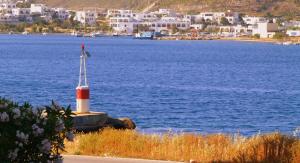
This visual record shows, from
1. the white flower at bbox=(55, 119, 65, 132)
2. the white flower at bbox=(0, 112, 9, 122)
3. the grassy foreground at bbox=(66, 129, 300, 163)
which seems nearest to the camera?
the white flower at bbox=(0, 112, 9, 122)

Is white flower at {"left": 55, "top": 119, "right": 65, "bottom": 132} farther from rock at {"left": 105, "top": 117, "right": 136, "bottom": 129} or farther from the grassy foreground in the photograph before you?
rock at {"left": 105, "top": 117, "right": 136, "bottom": 129}

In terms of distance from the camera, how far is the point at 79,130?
16.0 metres

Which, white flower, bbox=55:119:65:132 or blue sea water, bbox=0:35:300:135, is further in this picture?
blue sea water, bbox=0:35:300:135

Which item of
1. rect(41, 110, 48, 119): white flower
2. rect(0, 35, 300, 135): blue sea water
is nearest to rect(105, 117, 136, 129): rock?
rect(0, 35, 300, 135): blue sea water

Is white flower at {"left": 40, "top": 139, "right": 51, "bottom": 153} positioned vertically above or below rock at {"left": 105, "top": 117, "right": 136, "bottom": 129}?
above

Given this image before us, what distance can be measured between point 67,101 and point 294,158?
104 ft

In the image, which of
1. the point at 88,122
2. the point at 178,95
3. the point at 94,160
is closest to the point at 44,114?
the point at 94,160

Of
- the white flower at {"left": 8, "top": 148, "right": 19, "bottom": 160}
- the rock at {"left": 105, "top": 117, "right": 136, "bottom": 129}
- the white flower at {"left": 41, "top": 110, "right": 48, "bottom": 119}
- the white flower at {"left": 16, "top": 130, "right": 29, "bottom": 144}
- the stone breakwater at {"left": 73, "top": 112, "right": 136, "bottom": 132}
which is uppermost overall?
the white flower at {"left": 41, "top": 110, "right": 48, "bottom": 119}

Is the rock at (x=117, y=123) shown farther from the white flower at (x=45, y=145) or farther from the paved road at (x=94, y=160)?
the white flower at (x=45, y=145)

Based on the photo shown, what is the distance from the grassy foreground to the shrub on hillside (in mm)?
4286

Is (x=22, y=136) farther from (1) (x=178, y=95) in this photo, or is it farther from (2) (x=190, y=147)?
(1) (x=178, y=95)

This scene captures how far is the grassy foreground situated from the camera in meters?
12.2

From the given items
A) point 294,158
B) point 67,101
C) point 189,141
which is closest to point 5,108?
point 294,158

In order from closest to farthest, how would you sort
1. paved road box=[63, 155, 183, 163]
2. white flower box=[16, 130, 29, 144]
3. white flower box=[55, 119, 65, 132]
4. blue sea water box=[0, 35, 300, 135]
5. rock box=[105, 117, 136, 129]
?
1. white flower box=[16, 130, 29, 144]
2. white flower box=[55, 119, 65, 132]
3. paved road box=[63, 155, 183, 163]
4. rock box=[105, 117, 136, 129]
5. blue sea water box=[0, 35, 300, 135]
